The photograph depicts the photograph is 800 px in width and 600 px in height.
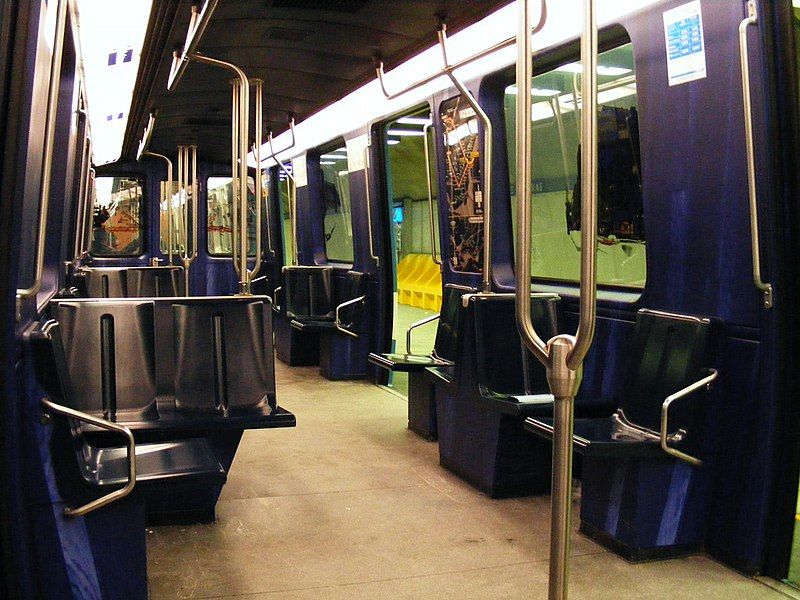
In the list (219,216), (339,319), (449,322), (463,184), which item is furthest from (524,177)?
(219,216)

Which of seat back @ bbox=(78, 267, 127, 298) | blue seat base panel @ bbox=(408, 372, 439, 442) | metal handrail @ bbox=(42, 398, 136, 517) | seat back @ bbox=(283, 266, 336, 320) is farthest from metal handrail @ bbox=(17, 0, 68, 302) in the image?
seat back @ bbox=(283, 266, 336, 320)

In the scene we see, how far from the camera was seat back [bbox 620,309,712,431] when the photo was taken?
3336 millimetres

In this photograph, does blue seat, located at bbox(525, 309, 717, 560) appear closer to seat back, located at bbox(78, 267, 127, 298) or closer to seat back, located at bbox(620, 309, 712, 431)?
seat back, located at bbox(620, 309, 712, 431)

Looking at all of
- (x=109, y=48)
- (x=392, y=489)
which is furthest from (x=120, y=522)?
(x=109, y=48)

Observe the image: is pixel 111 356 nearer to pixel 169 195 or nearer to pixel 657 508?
pixel 657 508

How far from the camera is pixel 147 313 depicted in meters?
3.51

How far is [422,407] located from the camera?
18.4 ft

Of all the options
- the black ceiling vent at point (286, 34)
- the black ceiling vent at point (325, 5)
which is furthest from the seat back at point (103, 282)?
the black ceiling vent at point (325, 5)

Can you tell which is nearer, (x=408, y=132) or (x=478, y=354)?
(x=478, y=354)

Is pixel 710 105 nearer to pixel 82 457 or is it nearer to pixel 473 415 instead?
pixel 473 415

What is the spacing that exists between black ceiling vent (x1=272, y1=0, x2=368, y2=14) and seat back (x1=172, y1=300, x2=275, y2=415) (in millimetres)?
1307

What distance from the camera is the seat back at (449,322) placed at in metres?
5.01

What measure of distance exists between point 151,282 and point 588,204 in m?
5.89

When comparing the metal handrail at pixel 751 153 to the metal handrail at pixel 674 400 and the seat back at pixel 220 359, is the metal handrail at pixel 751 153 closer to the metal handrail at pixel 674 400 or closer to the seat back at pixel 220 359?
the metal handrail at pixel 674 400
